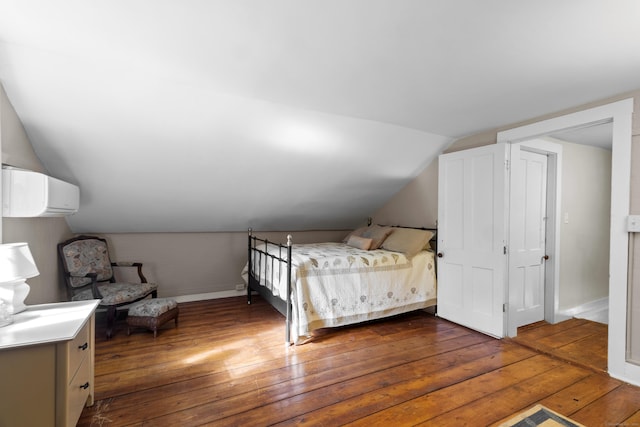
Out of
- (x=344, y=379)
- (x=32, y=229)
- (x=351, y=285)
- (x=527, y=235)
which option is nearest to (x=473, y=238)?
(x=527, y=235)

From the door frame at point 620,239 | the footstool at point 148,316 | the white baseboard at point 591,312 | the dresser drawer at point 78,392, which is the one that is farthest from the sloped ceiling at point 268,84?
the white baseboard at point 591,312

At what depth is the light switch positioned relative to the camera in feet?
7.40

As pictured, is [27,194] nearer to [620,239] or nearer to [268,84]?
[268,84]

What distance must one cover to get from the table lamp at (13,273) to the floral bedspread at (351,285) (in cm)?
193

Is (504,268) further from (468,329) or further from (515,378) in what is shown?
(515,378)

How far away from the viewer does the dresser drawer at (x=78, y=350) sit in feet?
5.07

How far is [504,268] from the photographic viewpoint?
3.10 metres

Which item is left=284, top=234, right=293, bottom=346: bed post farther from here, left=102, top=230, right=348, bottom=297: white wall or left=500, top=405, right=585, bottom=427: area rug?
left=102, top=230, right=348, bottom=297: white wall

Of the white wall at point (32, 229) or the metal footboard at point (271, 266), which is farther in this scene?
the metal footboard at point (271, 266)

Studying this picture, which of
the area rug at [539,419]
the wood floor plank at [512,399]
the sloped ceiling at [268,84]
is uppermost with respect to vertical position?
the sloped ceiling at [268,84]

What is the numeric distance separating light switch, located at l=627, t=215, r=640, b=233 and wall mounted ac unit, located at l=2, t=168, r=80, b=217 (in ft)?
14.2

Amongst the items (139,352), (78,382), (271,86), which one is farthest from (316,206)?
(78,382)

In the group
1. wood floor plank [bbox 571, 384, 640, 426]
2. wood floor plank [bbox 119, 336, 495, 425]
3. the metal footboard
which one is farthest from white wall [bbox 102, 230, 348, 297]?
wood floor plank [bbox 571, 384, 640, 426]

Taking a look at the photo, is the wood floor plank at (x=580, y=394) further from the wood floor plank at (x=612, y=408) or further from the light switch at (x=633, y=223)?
the light switch at (x=633, y=223)
